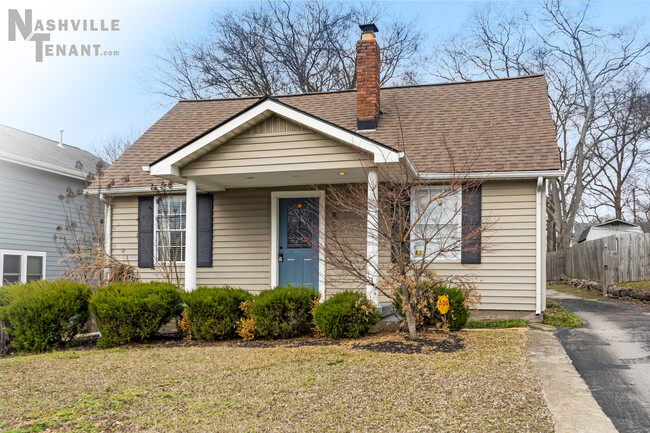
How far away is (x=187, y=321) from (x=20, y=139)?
11.0 m

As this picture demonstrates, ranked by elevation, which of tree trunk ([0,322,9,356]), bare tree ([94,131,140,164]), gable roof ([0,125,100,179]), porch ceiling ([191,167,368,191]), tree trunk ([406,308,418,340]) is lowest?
tree trunk ([0,322,9,356])

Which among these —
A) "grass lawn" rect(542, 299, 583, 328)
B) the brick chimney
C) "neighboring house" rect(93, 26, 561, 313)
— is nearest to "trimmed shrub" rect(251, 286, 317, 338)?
"neighboring house" rect(93, 26, 561, 313)

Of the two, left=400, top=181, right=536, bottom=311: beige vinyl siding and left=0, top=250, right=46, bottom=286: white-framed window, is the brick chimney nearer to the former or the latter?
left=400, top=181, right=536, bottom=311: beige vinyl siding

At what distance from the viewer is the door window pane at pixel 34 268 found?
14.5 metres

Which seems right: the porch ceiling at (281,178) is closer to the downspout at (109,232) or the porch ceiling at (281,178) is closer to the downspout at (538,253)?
the downspout at (109,232)

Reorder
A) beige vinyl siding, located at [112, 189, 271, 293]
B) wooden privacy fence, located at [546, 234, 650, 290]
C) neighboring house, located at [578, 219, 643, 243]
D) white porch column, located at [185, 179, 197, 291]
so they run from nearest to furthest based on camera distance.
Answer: white porch column, located at [185, 179, 197, 291]
beige vinyl siding, located at [112, 189, 271, 293]
wooden privacy fence, located at [546, 234, 650, 290]
neighboring house, located at [578, 219, 643, 243]

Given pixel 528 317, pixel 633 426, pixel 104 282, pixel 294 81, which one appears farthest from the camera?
pixel 294 81

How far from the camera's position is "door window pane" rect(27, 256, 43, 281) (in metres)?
14.5

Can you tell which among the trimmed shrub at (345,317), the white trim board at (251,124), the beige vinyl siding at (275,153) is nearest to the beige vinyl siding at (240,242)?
the beige vinyl siding at (275,153)

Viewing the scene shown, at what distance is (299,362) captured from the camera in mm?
6285

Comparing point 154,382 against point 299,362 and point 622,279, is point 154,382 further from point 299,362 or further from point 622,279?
point 622,279

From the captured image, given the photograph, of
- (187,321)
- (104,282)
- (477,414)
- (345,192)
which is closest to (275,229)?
(345,192)

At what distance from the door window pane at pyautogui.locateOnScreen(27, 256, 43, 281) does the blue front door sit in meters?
7.97

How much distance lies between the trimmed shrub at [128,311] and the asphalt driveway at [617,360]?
5750 mm
